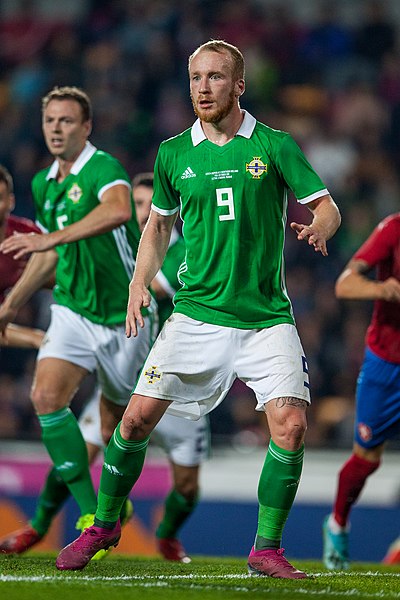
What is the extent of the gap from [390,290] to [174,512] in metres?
2.37

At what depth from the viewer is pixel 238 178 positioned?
5.47m

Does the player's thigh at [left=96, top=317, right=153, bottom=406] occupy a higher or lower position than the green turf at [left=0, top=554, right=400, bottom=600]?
higher

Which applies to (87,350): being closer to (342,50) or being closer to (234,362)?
(234,362)

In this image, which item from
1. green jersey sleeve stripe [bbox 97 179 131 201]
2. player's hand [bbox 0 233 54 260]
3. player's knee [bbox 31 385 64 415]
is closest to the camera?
player's hand [bbox 0 233 54 260]

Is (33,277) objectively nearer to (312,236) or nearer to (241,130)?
(241,130)

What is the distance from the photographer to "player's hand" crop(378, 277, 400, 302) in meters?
7.10

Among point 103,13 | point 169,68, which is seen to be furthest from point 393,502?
point 103,13

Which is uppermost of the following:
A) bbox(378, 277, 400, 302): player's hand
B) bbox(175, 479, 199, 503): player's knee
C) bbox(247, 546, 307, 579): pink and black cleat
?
bbox(378, 277, 400, 302): player's hand

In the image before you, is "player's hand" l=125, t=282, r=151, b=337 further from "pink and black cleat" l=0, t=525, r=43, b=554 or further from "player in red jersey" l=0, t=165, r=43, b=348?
"pink and black cleat" l=0, t=525, r=43, b=554

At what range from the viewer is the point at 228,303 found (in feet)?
18.0

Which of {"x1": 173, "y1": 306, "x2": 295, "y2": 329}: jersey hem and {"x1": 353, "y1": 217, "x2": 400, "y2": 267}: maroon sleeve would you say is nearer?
{"x1": 173, "y1": 306, "x2": 295, "y2": 329}: jersey hem

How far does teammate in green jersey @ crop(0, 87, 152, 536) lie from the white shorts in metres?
1.46

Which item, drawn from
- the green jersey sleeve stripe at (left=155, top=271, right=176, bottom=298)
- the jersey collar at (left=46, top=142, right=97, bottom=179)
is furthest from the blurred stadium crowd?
the jersey collar at (left=46, top=142, right=97, bottom=179)

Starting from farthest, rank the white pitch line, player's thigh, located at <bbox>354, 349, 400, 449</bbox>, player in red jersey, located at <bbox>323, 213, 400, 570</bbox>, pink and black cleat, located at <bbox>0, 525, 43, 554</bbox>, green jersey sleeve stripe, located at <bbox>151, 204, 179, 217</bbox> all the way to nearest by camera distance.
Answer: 1. player's thigh, located at <bbox>354, 349, 400, 449</bbox>
2. player in red jersey, located at <bbox>323, 213, 400, 570</bbox>
3. pink and black cleat, located at <bbox>0, 525, 43, 554</bbox>
4. green jersey sleeve stripe, located at <bbox>151, 204, 179, 217</bbox>
5. the white pitch line
